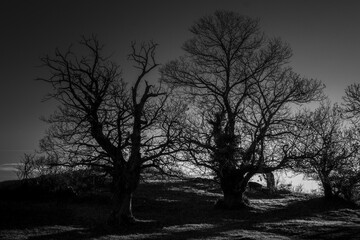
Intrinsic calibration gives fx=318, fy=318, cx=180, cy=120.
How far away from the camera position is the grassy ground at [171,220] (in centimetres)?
1803

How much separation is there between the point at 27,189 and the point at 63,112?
53.4 ft

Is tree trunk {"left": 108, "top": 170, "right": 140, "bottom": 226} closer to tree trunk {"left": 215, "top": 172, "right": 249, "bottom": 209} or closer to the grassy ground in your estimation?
the grassy ground

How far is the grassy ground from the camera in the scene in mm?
18031

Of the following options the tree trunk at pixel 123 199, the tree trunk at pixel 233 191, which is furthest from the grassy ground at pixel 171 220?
the tree trunk at pixel 233 191

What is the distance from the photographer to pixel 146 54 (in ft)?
73.5

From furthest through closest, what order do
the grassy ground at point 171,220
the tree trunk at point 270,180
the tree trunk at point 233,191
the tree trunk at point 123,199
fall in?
the tree trunk at point 270,180, the tree trunk at point 233,191, the tree trunk at point 123,199, the grassy ground at point 171,220

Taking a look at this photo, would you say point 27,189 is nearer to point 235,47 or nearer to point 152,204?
point 152,204

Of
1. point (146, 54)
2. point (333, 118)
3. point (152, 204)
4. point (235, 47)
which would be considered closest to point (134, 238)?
point (146, 54)

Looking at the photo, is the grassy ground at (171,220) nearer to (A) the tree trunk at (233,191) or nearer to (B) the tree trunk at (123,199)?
(B) the tree trunk at (123,199)

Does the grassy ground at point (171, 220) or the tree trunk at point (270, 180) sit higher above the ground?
the tree trunk at point (270, 180)

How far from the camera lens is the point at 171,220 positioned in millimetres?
23781

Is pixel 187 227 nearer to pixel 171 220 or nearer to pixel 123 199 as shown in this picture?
pixel 171 220

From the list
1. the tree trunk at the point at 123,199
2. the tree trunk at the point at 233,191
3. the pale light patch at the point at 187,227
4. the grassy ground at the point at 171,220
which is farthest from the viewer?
the tree trunk at the point at 233,191

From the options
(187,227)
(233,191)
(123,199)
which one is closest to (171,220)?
(187,227)
